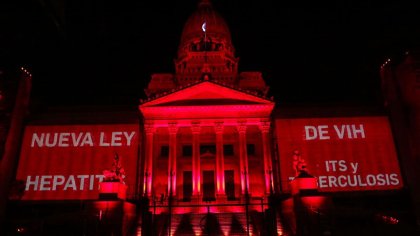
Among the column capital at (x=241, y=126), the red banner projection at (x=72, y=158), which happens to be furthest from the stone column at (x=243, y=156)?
the red banner projection at (x=72, y=158)

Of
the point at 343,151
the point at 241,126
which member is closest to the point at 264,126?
the point at 241,126

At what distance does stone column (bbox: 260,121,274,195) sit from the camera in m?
35.4

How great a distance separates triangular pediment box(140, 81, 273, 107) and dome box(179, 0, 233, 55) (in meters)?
19.3

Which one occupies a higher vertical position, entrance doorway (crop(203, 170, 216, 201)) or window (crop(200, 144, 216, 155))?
window (crop(200, 144, 216, 155))

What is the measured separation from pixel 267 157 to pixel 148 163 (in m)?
11.3

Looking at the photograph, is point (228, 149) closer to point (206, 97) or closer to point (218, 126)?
point (218, 126)

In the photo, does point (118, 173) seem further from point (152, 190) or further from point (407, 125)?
point (407, 125)

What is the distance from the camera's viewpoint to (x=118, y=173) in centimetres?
2391

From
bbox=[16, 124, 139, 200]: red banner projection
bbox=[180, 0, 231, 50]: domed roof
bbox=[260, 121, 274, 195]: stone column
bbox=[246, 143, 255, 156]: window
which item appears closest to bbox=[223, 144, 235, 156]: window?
bbox=[246, 143, 255, 156]: window

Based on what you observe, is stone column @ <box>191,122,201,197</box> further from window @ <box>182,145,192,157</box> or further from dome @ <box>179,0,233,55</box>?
dome @ <box>179,0,233,55</box>

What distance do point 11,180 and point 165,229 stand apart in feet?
64.0

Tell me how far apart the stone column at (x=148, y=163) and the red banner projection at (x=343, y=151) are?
1216 centimetres

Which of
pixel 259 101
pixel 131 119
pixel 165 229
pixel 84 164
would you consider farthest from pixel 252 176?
pixel 165 229

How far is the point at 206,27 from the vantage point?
A: 56.4m
